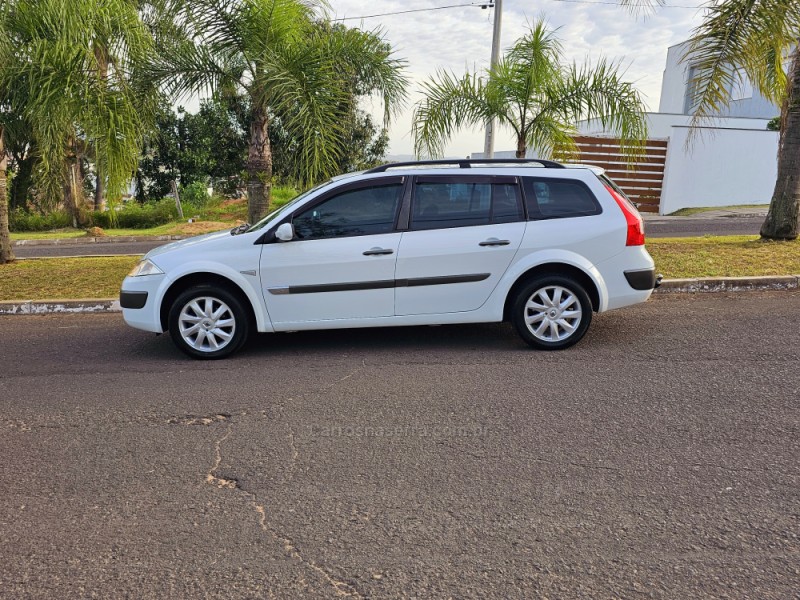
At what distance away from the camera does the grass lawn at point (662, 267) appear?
8.55 meters

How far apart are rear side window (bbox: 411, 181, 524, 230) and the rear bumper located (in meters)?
1.08

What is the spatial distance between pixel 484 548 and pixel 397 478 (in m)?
0.76

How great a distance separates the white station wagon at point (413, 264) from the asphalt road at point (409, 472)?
0.34 metres

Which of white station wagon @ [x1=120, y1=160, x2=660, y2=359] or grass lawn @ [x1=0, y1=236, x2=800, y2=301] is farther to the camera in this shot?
grass lawn @ [x1=0, y1=236, x2=800, y2=301]

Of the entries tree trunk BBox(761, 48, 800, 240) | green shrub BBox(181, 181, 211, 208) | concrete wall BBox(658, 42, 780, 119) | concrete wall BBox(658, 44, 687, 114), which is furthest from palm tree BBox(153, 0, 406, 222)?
concrete wall BBox(658, 44, 687, 114)

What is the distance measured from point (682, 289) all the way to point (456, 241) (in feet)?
12.8

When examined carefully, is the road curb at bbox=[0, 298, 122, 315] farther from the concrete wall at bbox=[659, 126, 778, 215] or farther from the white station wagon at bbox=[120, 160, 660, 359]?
the concrete wall at bbox=[659, 126, 778, 215]

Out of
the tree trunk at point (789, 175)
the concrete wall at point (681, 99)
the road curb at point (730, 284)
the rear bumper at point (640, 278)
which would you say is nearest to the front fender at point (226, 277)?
the rear bumper at point (640, 278)

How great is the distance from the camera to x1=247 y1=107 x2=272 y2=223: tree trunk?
9.66m

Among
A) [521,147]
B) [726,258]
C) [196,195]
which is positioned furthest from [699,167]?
[196,195]

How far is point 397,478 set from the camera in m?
3.48

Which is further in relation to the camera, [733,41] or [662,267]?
[733,41]

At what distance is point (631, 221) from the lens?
5844 mm

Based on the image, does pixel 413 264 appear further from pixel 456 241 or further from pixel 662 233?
pixel 662 233
